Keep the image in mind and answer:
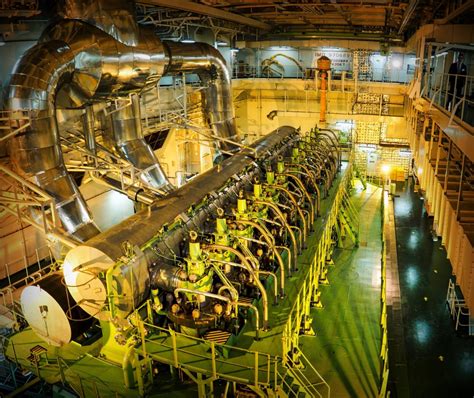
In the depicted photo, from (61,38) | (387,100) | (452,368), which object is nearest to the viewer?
(61,38)

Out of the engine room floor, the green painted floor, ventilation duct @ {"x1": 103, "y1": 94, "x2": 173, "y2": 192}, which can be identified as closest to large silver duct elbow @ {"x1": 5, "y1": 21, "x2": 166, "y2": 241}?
ventilation duct @ {"x1": 103, "y1": 94, "x2": 173, "y2": 192}

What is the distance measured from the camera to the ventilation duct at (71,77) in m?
7.07

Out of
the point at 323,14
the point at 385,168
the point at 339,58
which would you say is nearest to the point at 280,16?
the point at 323,14

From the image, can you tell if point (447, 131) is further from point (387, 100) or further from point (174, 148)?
A: point (387, 100)

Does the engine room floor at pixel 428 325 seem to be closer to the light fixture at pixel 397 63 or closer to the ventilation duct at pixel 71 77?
the ventilation duct at pixel 71 77

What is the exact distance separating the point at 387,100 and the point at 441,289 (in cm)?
1051

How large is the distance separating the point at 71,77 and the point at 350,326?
649 centimetres

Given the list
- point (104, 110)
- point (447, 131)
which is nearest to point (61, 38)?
point (104, 110)

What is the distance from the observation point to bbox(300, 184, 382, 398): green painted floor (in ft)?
21.0

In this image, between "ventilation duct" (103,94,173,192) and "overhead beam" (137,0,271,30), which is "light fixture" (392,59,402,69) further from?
"ventilation duct" (103,94,173,192)

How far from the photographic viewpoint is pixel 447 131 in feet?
23.5

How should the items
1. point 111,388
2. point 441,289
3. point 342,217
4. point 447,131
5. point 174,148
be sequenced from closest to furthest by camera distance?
1. point 111,388
2. point 447,131
3. point 342,217
4. point 441,289
5. point 174,148

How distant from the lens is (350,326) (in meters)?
7.50

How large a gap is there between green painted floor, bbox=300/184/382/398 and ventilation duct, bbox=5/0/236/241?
4361mm
